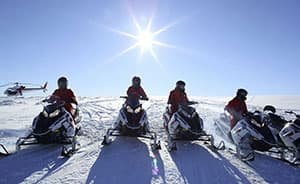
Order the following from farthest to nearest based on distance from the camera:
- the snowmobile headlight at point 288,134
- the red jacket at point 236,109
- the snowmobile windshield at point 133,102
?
1. the snowmobile windshield at point 133,102
2. the red jacket at point 236,109
3. the snowmobile headlight at point 288,134

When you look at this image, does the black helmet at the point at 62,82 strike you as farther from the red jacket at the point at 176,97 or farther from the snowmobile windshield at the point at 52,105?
the red jacket at the point at 176,97

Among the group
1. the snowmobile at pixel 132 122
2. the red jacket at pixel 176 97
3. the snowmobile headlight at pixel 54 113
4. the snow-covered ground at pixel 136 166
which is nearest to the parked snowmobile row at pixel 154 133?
the snowmobile at pixel 132 122

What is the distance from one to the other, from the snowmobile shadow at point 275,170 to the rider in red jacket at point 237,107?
1.36 metres

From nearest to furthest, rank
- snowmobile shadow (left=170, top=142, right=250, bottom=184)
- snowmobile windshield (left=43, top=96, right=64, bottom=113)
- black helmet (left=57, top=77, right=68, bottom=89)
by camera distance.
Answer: snowmobile shadow (left=170, top=142, right=250, bottom=184)
snowmobile windshield (left=43, top=96, right=64, bottom=113)
black helmet (left=57, top=77, right=68, bottom=89)

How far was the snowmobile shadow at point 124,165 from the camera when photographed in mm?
4651

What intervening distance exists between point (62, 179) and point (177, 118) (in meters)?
3.68

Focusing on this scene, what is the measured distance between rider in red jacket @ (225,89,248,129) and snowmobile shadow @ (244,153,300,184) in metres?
1.36

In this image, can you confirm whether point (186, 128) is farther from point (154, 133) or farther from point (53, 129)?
point (53, 129)

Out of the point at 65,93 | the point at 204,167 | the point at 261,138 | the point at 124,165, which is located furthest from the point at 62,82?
the point at 261,138

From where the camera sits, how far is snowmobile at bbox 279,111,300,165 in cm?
612

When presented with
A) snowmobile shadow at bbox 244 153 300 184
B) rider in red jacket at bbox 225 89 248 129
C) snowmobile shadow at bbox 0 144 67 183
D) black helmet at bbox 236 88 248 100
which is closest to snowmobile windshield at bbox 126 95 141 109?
snowmobile shadow at bbox 0 144 67 183

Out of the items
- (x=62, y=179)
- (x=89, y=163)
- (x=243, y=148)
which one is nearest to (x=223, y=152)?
(x=243, y=148)

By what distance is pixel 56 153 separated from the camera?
6.36m

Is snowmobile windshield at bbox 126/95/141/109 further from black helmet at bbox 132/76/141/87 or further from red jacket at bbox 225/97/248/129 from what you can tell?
red jacket at bbox 225/97/248/129
